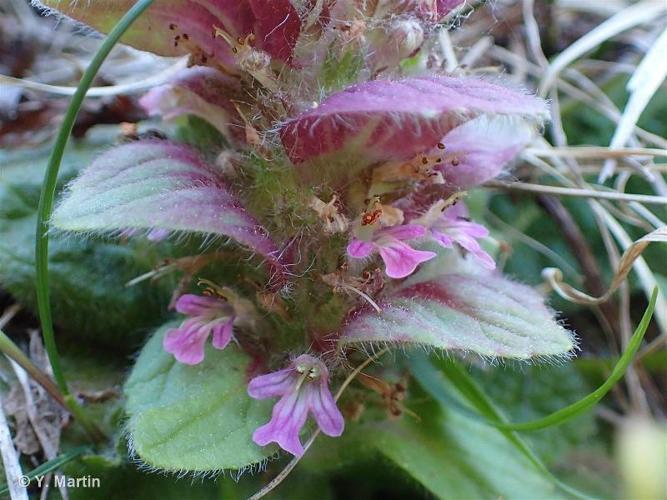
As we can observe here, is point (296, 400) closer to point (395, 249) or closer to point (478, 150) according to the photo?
point (395, 249)

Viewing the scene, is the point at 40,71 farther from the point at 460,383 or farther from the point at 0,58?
the point at 460,383

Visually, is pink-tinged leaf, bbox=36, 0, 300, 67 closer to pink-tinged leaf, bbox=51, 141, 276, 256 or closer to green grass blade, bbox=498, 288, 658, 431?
pink-tinged leaf, bbox=51, 141, 276, 256

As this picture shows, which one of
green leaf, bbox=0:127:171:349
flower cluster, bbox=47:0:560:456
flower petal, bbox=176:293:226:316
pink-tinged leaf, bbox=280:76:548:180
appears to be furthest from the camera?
green leaf, bbox=0:127:171:349

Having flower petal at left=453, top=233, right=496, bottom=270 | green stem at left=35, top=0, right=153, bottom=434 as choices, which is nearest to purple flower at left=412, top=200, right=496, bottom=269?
flower petal at left=453, top=233, right=496, bottom=270

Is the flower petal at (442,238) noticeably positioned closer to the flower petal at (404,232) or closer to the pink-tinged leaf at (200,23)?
the flower petal at (404,232)

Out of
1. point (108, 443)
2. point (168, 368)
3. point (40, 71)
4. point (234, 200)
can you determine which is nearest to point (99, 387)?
point (108, 443)

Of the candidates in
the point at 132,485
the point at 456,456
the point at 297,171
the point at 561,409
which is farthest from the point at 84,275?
the point at 561,409

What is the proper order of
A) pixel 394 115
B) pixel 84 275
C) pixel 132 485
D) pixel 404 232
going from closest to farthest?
pixel 394 115, pixel 404 232, pixel 132 485, pixel 84 275
